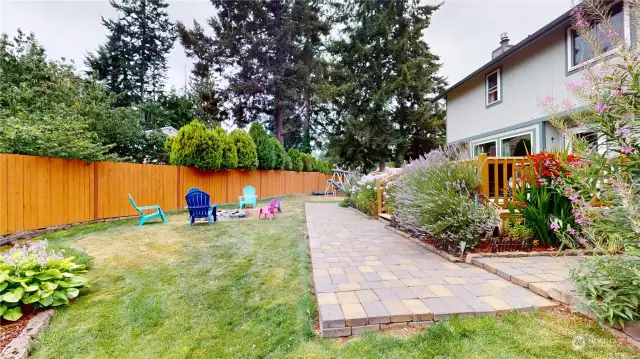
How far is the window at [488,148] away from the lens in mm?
8841

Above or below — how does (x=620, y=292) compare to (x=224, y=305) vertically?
above

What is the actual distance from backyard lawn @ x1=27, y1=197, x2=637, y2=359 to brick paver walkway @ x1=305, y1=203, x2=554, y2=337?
0.10 m

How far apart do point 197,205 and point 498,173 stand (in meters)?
5.88

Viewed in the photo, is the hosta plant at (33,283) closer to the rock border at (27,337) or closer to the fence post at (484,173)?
the rock border at (27,337)

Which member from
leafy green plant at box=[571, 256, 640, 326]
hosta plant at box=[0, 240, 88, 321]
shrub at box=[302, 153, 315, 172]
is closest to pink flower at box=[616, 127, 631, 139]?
leafy green plant at box=[571, 256, 640, 326]

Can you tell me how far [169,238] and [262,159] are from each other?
27.3ft

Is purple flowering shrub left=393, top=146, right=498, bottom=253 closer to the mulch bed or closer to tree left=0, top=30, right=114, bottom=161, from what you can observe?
the mulch bed

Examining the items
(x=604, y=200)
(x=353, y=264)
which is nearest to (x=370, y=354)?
(x=353, y=264)

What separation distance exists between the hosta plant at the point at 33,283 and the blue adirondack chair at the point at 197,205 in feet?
11.3

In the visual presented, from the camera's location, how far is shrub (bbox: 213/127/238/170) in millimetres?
9930

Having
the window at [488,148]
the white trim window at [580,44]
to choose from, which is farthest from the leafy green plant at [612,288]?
the window at [488,148]

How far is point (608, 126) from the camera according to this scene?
6.19 feet

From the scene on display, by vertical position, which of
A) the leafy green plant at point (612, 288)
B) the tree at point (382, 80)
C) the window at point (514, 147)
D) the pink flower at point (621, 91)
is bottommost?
the leafy green plant at point (612, 288)

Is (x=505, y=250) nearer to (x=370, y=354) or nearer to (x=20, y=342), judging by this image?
(x=370, y=354)
